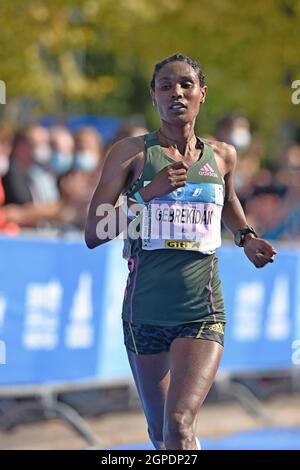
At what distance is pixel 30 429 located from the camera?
10.2 m

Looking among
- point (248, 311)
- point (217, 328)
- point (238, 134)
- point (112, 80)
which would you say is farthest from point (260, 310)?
point (112, 80)

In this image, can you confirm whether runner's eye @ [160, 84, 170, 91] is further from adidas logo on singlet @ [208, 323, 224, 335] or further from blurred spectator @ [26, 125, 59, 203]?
blurred spectator @ [26, 125, 59, 203]

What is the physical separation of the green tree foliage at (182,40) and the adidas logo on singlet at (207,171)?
26.7 ft

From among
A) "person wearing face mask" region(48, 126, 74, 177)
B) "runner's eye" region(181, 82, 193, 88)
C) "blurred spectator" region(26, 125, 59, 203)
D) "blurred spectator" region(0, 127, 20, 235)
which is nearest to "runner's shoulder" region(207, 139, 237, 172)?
"runner's eye" region(181, 82, 193, 88)

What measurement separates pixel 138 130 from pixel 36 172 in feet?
3.77

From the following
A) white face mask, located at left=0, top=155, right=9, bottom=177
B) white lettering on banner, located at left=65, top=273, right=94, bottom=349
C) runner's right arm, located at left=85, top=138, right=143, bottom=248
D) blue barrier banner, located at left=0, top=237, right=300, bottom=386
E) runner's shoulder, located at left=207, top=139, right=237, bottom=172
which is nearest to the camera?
runner's right arm, located at left=85, top=138, right=143, bottom=248

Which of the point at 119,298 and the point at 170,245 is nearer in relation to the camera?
the point at 170,245

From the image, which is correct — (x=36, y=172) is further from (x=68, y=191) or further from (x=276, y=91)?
(x=276, y=91)

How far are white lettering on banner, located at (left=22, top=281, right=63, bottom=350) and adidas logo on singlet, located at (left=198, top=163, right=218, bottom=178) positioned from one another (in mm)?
3501

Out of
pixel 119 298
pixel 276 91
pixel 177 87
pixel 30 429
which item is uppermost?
pixel 276 91

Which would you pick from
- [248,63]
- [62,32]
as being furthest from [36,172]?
[248,63]

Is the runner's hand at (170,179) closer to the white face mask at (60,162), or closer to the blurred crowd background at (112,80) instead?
the blurred crowd background at (112,80)

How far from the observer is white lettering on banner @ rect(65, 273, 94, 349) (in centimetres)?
1012

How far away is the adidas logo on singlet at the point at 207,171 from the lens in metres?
6.44
